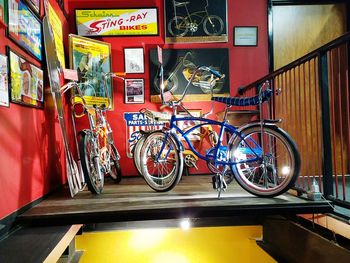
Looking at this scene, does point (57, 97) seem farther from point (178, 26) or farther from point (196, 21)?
point (196, 21)

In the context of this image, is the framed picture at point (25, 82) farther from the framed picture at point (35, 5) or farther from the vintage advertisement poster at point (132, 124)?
the vintage advertisement poster at point (132, 124)

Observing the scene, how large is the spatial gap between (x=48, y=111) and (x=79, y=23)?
5.74 ft

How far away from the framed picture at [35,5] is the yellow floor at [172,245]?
2.48m

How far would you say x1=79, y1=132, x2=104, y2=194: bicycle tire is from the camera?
107 inches

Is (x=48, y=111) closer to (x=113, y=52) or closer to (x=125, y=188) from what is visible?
(x=125, y=188)

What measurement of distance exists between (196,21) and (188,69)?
0.73 meters

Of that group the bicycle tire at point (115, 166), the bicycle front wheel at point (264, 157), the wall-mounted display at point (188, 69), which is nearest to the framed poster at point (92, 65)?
the wall-mounted display at point (188, 69)

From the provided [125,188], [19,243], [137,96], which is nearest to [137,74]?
[137,96]

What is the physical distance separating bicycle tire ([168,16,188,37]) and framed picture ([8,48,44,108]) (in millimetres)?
2130

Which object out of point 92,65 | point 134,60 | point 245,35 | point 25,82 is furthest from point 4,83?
point 245,35

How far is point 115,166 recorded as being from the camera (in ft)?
11.9

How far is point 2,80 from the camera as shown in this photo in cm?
203

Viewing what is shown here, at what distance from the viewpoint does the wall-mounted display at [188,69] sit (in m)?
4.32

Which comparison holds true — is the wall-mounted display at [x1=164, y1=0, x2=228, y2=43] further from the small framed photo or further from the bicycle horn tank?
the bicycle horn tank
